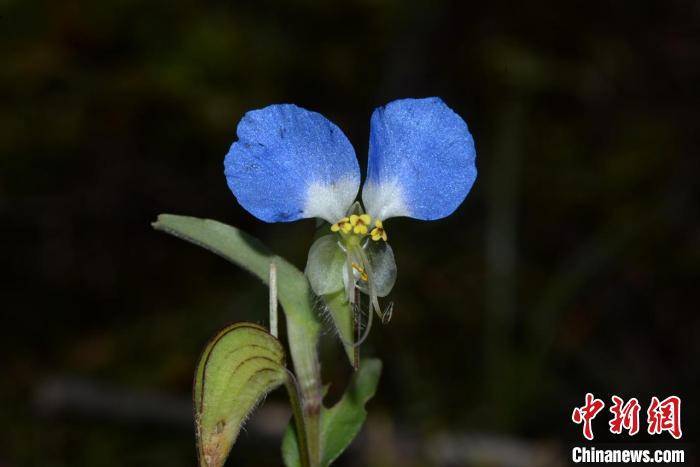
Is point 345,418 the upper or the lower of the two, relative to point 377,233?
lower

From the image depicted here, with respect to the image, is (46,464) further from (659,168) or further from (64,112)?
(659,168)

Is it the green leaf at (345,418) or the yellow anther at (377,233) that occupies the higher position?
the yellow anther at (377,233)

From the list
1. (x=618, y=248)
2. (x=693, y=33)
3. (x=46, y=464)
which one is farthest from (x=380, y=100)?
(x=46, y=464)

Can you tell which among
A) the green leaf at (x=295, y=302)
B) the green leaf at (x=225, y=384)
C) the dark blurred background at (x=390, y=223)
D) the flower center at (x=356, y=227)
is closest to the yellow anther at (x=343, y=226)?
the flower center at (x=356, y=227)

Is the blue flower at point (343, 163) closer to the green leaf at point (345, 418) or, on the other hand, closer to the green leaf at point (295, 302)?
the green leaf at point (295, 302)

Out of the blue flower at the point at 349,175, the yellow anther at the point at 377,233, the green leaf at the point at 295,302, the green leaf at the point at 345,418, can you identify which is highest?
the blue flower at the point at 349,175

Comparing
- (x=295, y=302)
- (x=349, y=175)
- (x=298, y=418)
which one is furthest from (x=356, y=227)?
(x=298, y=418)

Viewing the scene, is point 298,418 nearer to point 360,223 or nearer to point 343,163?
point 360,223
